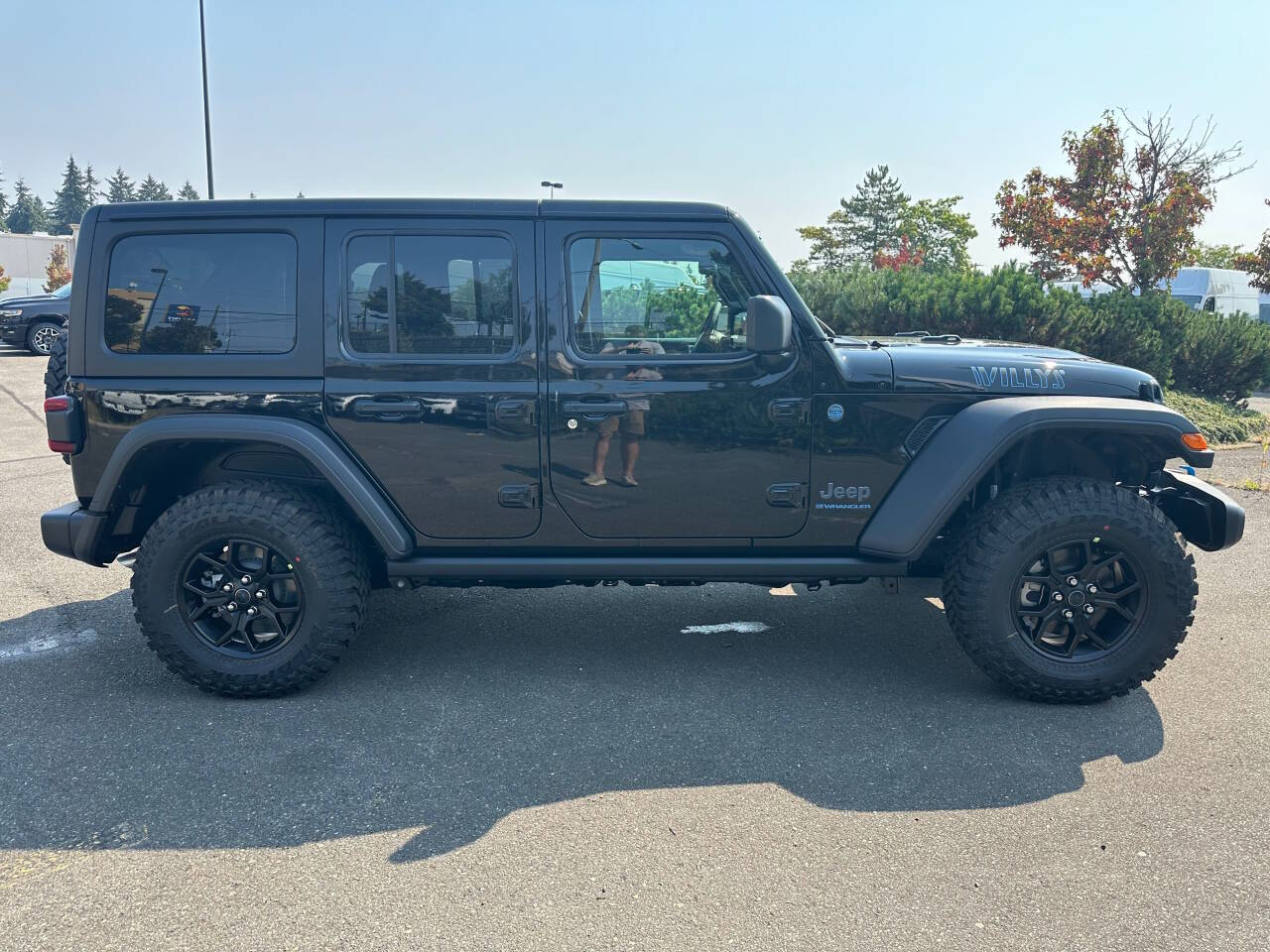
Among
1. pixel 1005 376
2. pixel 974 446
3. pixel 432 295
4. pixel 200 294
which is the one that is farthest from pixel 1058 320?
pixel 200 294

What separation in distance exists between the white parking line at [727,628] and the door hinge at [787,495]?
105 cm

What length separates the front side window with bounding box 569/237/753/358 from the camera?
3734 mm

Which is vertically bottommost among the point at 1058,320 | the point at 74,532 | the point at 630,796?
the point at 630,796

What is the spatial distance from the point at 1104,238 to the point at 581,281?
47.2ft

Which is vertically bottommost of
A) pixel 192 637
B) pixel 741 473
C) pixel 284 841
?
pixel 284 841

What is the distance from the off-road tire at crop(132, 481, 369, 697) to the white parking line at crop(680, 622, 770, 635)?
1646mm

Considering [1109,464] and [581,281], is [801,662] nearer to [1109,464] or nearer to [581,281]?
[1109,464]

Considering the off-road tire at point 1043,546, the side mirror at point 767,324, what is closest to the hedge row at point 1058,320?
the off-road tire at point 1043,546

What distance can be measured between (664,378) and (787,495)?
0.69 metres

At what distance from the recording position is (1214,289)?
2259 centimetres

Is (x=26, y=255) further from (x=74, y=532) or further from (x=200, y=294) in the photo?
(x=200, y=294)

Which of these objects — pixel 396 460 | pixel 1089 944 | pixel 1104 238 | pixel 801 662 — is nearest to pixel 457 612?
pixel 396 460

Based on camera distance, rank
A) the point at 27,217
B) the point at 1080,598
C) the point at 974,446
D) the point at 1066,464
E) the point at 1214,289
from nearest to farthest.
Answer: the point at 974,446, the point at 1080,598, the point at 1066,464, the point at 1214,289, the point at 27,217

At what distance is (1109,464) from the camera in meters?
4.06
